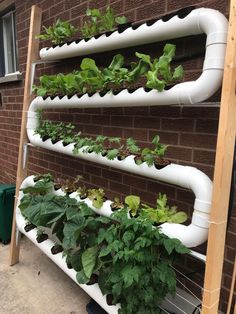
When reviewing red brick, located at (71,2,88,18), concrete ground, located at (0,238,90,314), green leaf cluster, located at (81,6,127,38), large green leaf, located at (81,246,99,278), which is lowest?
concrete ground, located at (0,238,90,314)

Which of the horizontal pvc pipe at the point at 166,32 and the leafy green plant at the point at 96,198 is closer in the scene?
the horizontal pvc pipe at the point at 166,32

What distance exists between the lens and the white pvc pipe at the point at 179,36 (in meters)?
1.44

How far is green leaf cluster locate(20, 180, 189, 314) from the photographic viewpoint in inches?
64.1

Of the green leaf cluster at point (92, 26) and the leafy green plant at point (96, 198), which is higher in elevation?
the green leaf cluster at point (92, 26)

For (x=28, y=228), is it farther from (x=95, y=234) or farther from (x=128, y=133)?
(x=128, y=133)

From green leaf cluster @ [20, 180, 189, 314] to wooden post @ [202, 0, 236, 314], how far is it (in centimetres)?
17

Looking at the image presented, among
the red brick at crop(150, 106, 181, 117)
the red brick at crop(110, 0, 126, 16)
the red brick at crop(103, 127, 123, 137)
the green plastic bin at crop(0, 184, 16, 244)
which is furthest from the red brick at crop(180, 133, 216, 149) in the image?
the green plastic bin at crop(0, 184, 16, 244)

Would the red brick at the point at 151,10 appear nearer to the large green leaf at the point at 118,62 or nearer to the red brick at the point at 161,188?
the large green leaf at the point at 118,62

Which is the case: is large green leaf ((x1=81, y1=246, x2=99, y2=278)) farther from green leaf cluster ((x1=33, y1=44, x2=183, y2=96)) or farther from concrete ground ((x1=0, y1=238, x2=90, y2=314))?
green leaf cluster ((x1=33, y1=44, x2=183, y2=96))

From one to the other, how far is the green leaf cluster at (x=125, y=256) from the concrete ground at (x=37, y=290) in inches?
17.1

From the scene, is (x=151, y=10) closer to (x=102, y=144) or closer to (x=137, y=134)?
(x=137, y=134)

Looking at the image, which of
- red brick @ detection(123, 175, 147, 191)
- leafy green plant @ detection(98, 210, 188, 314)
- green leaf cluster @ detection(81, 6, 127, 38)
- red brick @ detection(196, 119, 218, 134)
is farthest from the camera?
red brick @ detection(123, 175, 147, 191)

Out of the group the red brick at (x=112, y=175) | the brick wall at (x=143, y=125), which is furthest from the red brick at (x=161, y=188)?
the red brick at (x=112, y=175)

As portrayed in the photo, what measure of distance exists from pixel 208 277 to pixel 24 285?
171cm
